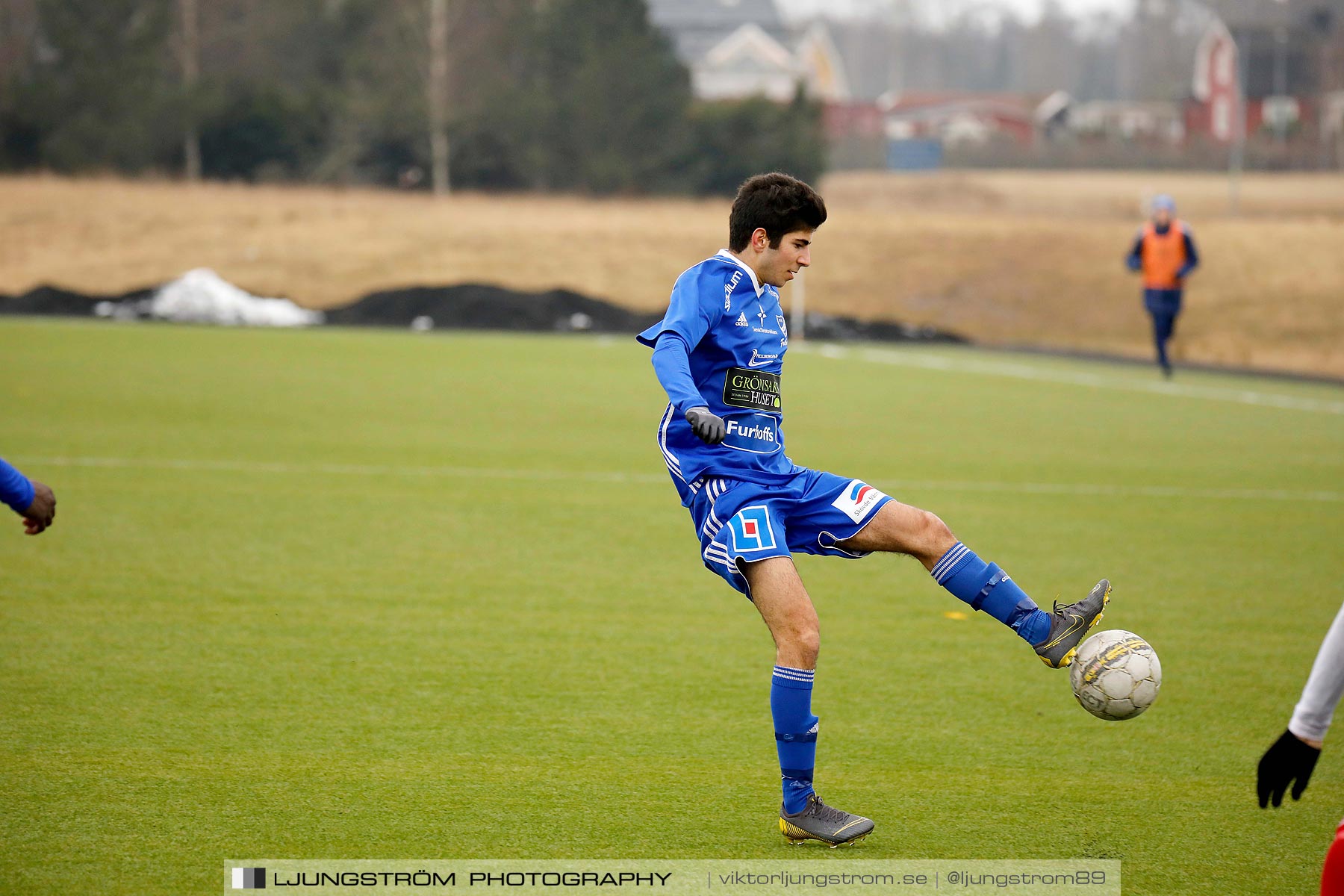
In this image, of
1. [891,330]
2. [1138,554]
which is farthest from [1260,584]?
[891,330]

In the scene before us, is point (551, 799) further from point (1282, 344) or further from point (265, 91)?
point (265, 91)

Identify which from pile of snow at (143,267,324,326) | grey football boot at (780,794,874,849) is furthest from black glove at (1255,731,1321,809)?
pile of snow at (143,267,324,326)

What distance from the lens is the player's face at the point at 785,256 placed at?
477cm

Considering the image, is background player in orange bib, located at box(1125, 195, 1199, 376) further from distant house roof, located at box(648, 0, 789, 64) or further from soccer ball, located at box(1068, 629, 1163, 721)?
distant house roof, located at box(648, 0, 789, 64)

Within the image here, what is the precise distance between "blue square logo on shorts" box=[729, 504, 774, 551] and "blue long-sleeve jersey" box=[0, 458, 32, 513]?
2.26 m

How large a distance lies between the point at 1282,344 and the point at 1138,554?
2110cm

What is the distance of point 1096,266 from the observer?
112 ft

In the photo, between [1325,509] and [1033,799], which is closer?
[1033,799]

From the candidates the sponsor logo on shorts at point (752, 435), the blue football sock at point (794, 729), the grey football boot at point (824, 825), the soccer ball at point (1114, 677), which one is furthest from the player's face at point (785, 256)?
the grey football boot at point (824, 825)

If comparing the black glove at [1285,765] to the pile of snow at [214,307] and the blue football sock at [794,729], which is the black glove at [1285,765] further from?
the pile of snow at [214,307]

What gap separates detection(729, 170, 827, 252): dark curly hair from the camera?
4727 millimetres

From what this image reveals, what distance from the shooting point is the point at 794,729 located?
446 cm

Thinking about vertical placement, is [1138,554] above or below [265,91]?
below

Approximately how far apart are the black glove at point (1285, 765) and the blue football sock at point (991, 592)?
1.18 metres
